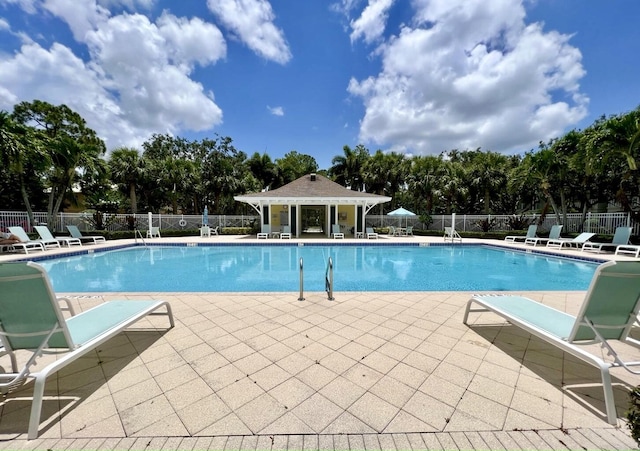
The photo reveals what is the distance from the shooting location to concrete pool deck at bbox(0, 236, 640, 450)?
167 cm

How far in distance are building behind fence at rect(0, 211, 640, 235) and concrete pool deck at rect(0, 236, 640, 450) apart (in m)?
15.7

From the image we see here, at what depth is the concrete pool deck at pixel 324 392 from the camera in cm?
167

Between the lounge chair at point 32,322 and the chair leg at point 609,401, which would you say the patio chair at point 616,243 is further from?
the lounge chair at point 32,322

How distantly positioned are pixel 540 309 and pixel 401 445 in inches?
104

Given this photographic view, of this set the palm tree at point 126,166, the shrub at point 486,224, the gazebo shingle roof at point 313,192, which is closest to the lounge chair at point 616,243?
the shrub at point 486,224

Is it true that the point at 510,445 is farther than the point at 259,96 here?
No

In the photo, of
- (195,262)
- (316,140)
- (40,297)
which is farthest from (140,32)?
(316,140)

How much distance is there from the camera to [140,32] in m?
8.85

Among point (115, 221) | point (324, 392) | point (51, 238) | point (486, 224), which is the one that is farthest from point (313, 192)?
point (324, 392)

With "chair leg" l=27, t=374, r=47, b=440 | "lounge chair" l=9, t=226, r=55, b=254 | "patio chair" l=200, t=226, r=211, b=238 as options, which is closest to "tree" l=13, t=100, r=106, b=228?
"lounge chair" l=9, t=226, r=55, b=254

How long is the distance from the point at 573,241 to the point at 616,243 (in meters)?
1.34

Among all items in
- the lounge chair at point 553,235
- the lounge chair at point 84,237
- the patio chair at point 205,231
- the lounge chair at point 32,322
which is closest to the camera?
the lounge chair at point 32,322

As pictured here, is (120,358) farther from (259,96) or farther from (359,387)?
(259,96)

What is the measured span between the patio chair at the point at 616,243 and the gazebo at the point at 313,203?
9.65 metres
